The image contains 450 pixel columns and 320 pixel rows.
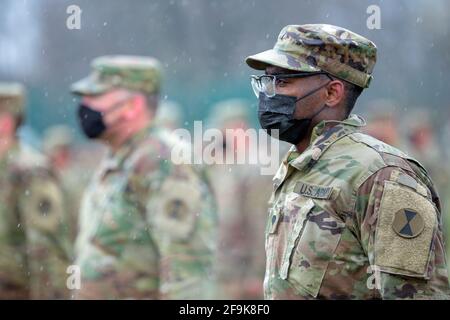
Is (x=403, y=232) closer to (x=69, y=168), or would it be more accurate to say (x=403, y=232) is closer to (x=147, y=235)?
(x=147, y=235)

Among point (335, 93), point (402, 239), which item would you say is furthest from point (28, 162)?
point (402, 239)

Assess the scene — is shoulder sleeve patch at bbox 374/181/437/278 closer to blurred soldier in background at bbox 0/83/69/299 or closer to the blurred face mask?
the blurred face mask

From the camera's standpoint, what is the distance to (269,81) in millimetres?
3354

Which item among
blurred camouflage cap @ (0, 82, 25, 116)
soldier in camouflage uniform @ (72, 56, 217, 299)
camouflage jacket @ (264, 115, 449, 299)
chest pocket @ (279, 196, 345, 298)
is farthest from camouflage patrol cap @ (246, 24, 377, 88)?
blurred camouflage cap @ (0, 82, 25, 116)

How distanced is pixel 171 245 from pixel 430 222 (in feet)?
7.89

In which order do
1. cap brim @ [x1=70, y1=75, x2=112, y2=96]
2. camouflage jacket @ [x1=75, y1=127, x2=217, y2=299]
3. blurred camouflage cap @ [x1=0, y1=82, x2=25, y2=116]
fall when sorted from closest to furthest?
camouflage jacket @ [x1=75, y1=127, x2=217, y2=299] < cap brim @ [x1=70, y1=75, x2=112, y2=96] < blurred camouflage cap @ [x1=0, y1=82, x2=25, y2=116]

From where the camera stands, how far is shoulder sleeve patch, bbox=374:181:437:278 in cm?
291

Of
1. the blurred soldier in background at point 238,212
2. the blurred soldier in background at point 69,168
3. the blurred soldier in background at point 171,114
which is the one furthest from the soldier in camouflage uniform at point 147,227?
the blurred soldier in background at point 69,168

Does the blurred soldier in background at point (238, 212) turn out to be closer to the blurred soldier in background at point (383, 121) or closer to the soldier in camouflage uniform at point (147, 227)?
the blurred soldier in background at point (383, 121)

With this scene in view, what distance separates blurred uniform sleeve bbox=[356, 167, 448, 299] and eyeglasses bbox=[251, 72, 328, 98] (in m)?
0.47

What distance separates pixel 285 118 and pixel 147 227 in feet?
6.67

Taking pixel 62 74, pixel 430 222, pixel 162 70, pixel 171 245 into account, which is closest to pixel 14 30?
pixel 62 74

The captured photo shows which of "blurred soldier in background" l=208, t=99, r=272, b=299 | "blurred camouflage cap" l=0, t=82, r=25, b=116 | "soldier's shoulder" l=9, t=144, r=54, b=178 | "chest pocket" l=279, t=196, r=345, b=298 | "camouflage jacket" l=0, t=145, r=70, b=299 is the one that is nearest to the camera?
"chest pocket" l=279, t=196, r=345, b=298
